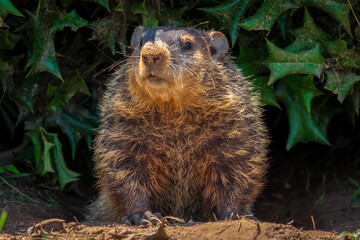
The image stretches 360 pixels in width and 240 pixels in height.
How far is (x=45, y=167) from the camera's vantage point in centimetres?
476

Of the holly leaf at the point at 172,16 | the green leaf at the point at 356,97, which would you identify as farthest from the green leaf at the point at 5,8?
the green leaf at the point at 356,97

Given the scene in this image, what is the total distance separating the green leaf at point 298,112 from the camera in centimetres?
481

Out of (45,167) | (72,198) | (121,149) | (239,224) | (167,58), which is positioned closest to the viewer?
(239,224)

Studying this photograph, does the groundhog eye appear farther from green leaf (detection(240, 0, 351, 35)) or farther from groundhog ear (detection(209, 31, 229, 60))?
green leaf (detection(240, 0, 351, 35))

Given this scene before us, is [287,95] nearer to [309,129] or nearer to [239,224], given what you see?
[309,129]

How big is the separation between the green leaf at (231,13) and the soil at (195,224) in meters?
1.63

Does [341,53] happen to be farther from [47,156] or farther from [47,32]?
[47,156]

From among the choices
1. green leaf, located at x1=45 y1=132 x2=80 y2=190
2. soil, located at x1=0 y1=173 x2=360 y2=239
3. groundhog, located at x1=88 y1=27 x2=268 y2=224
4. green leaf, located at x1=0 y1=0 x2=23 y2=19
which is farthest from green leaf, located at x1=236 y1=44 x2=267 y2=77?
green leaf, located at x1=0 y1=0 x2=23 y2=19

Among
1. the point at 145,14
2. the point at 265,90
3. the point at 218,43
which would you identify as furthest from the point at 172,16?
the point at 265,90

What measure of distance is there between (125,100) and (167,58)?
64 cm

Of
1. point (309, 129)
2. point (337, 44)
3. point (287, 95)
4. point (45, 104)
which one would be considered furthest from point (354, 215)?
point (45, 104)

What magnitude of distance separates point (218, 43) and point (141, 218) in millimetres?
1462

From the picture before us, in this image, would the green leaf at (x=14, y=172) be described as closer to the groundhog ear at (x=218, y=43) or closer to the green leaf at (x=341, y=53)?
the groundhog ear at (x=218, y=43)

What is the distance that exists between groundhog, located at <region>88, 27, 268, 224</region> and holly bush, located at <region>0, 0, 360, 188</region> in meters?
0.47
